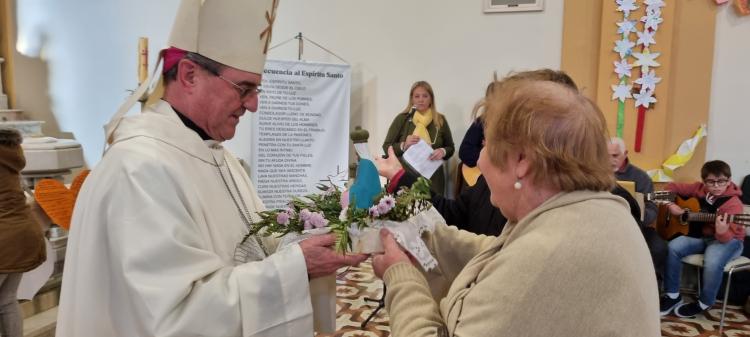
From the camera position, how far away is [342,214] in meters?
1.48

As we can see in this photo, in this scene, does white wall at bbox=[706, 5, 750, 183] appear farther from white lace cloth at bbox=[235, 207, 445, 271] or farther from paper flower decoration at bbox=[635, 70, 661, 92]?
white lace cloth at bbox=[235, 207, 445, 271]

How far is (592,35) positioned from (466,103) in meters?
1.40

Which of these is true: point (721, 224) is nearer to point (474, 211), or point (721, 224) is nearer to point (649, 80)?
point (649, 80)

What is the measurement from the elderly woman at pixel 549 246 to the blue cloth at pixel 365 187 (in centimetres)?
33

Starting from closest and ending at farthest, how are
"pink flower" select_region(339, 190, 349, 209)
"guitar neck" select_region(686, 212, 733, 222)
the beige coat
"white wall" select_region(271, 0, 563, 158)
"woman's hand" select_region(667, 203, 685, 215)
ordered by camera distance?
1. the beige coat
2. "pink flower" select_region(339, 190, 349, 209)
3. "guitar neck" select_region(686, 212, 733, 222)
4. "woman's hand" select_region(667, 203, 685, 215)
5. "white wall" select_region(271, 0, 563, 158)

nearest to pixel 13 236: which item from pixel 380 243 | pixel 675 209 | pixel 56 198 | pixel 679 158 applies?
pixel 56 198

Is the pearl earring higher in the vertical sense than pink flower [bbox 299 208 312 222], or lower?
higher

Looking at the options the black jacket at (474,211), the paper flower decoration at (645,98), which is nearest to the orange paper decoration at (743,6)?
the paper flower decoration at (645,98)

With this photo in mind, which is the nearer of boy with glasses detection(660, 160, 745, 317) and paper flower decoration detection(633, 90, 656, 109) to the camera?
boy with glasses detection(660, 160, 745, 317)

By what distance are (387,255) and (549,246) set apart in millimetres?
495

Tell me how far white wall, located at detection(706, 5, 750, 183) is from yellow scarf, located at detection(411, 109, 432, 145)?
8.56 ft

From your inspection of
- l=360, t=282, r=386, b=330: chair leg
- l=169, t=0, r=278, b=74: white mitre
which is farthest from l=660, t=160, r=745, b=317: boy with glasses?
l=169, t=0, r=278, b=74: white mitre

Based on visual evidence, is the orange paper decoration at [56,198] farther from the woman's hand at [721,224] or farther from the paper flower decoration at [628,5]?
the paper flower decoration at [628,5]

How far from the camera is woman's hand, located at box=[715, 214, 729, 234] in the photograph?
4.11m
